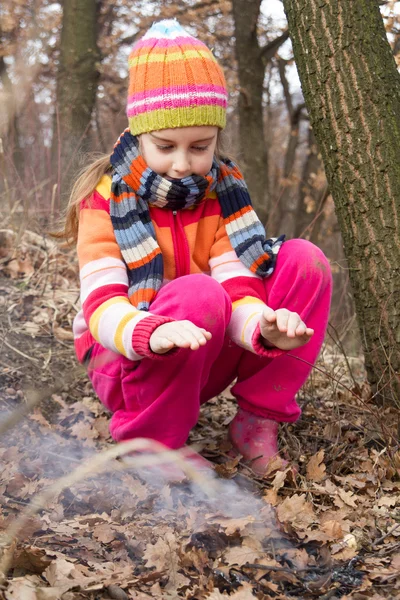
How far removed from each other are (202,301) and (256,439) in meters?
0.61

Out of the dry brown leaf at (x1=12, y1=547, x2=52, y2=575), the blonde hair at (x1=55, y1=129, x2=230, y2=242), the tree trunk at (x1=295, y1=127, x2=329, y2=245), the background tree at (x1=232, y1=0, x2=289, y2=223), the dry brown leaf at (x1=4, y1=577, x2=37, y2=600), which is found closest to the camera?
the dry brown leaf at (x1=4, y1=577, x2=37, y2=600)

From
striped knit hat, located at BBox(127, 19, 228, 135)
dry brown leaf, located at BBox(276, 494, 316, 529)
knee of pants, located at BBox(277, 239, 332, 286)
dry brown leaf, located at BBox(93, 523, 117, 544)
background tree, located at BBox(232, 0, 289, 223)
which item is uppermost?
background tree, located at BBox(232, 0, 289, 223)

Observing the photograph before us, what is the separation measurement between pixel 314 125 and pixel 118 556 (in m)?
1.76

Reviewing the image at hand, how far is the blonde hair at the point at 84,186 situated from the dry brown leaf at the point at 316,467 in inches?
45.7

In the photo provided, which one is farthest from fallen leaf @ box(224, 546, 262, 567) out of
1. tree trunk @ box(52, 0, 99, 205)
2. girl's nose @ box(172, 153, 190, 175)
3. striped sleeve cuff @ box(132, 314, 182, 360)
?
tree trunk @ box(52, 0, 99, 205)

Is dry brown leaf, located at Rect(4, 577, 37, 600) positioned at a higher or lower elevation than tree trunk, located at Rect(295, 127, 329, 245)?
lower

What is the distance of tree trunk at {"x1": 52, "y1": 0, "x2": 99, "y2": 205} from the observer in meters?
6.86

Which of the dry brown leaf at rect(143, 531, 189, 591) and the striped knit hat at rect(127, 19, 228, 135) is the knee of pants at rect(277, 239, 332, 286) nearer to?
the striped knit hat at rect(127, 19, 228, 135)

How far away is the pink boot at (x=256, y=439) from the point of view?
2.38 metres

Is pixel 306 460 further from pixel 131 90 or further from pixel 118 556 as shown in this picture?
pixel 131 90

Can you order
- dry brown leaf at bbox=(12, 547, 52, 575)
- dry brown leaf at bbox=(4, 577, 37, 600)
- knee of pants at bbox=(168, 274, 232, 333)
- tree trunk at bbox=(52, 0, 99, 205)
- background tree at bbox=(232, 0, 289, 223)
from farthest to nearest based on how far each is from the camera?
background tree at bbox=(232, 0, 289, 223) < tree trunk at bbox=(52, 0, 99, 205) < knee of pants at bbox=(168, 274, 232, 333) < dry brown leaf at bbox=(12, 547, 52, 575) < dry brown leaf at bbox=(4, 577, 37, 600)

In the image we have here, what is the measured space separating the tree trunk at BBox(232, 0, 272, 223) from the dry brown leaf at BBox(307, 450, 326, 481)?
5068 millimetres

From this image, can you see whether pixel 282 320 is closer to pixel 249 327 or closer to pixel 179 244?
pixel 249 327

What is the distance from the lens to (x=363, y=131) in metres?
2.56
